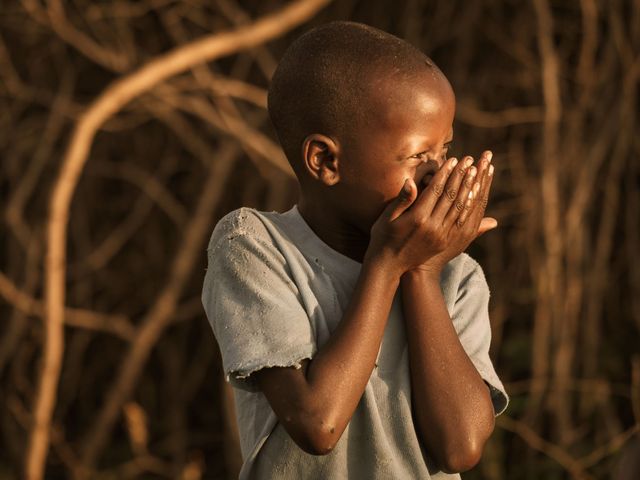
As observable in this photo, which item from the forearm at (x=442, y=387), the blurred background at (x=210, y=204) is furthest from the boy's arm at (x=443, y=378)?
the blurred background at (x=210, y=204)

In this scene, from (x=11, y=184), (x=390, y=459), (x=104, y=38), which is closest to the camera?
(x=390, y=459)

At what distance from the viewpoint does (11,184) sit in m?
4.96

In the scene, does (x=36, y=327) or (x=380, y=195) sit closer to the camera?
(x=380, y=195)

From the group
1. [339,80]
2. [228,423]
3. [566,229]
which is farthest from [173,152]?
[339,80]

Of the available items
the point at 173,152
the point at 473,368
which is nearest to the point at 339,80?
the point at 473,368

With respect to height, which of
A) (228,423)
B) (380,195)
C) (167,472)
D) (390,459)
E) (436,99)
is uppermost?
(436,99)

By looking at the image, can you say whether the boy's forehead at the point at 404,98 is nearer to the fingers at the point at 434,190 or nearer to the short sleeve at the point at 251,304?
the fingers at the point at 434,190

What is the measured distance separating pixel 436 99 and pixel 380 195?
17cm

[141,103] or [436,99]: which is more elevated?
[436,99]

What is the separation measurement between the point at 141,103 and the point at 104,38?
1.58ft

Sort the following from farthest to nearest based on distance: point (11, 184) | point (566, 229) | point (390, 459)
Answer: point (11, 184) < point (566, 229) < point (390, 459)

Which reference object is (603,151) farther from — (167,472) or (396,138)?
(396,138)

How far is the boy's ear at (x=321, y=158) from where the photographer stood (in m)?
1.74

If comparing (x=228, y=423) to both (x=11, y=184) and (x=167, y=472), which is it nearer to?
(x=167, y=472)
